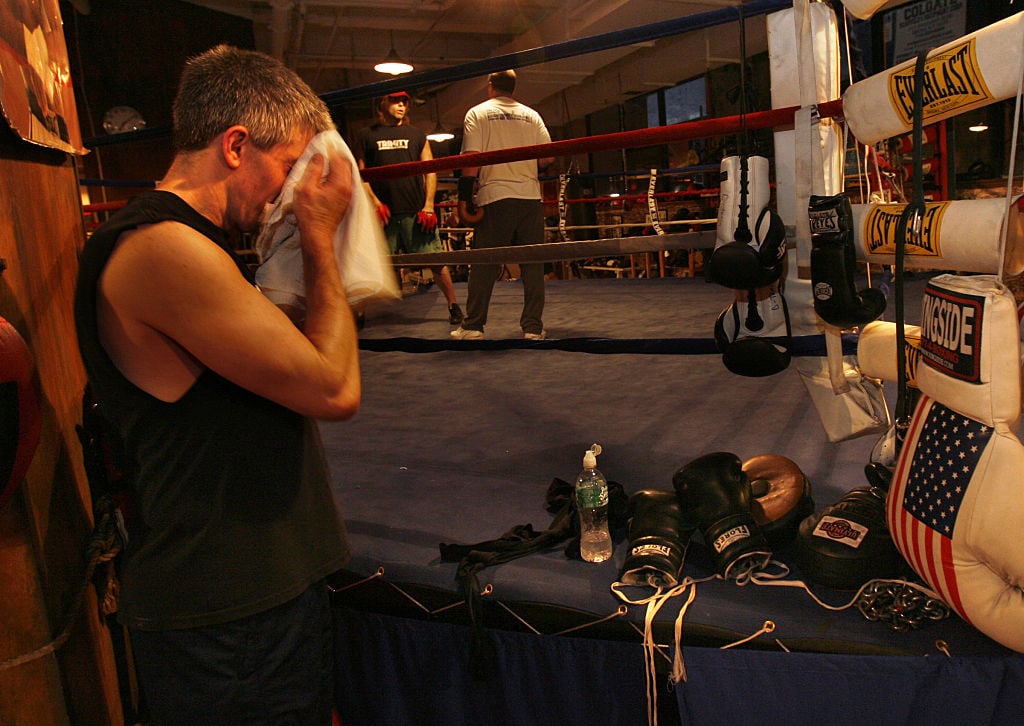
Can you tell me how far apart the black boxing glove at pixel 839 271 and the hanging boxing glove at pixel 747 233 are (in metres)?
0.15

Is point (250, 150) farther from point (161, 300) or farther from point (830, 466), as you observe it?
point (830, 466)

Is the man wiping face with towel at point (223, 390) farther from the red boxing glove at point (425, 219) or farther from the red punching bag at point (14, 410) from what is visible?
the red boxing glove at point (425, 219)

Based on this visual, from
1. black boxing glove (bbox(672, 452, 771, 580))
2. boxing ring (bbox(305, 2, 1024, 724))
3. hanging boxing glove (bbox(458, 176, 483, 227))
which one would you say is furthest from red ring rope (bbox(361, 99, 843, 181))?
hanging boxing glove (bbox(458, 176, 483, 227))

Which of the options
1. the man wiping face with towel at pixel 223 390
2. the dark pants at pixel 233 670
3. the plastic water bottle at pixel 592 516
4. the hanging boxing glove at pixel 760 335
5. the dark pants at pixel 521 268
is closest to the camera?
the man wiping face with towel at pixel 223 390

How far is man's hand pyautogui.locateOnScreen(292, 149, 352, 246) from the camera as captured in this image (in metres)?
0.90

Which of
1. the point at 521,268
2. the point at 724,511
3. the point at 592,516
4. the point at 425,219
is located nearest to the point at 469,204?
the point at 425,219

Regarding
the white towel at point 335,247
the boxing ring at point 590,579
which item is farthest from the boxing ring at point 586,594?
the white towel at point 335,247

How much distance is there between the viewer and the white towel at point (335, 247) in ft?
3.08

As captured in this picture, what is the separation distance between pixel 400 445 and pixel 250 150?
1.29 meters

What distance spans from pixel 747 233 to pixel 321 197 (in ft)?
2.87

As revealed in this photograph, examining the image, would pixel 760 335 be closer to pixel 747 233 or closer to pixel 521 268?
pixel 747 233

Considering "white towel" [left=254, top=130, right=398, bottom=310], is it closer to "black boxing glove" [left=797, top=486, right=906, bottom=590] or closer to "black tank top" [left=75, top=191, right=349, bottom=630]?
"black tank top" [left=75, top=191, right=349, bottom=630]

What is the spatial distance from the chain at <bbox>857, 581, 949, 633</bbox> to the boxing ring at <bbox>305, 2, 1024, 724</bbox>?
0.5 inches

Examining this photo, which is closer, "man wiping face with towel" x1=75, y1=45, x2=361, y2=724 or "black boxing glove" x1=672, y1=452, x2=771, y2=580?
"man wiping face with towel" x1=75, y1=45, x2=361, y2=724
